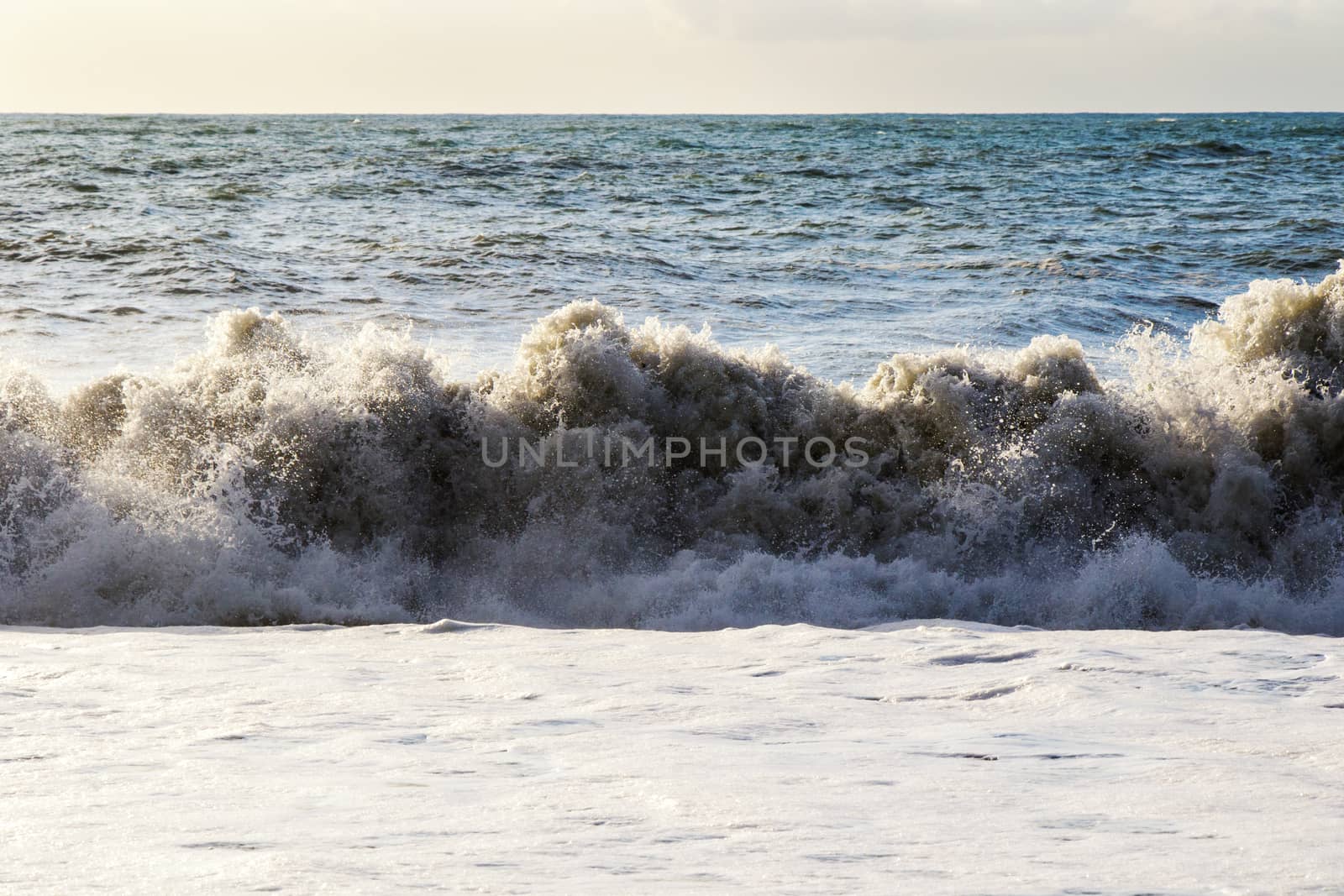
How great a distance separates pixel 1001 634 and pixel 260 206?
15.5 meters

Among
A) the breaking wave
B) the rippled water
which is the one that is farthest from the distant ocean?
the rippled water

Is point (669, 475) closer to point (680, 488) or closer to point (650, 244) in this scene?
point (680, 488)

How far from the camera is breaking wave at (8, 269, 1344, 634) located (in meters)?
5.42

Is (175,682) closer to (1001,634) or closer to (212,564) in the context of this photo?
(212,564)

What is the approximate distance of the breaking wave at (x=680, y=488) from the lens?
5418 millimetres

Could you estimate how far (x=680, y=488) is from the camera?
21.4 feet

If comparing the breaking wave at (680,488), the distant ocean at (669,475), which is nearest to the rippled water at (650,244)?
the distant ocean at (669,475)

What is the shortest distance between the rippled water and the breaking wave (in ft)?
7.61

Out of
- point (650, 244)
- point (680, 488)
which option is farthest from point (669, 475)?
point (650, 244)

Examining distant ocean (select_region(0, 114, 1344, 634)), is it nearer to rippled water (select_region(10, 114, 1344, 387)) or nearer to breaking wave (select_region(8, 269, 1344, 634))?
breaking wave (select_region(8, 269, 1344, 634))

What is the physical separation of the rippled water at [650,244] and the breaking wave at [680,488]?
2319 mm

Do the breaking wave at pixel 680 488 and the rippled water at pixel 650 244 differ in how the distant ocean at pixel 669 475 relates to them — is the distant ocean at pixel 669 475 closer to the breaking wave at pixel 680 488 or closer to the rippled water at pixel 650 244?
the breaking wave at pixel 680 488

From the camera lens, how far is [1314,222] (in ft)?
54.3

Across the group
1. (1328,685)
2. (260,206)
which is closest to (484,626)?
(1328,685)
